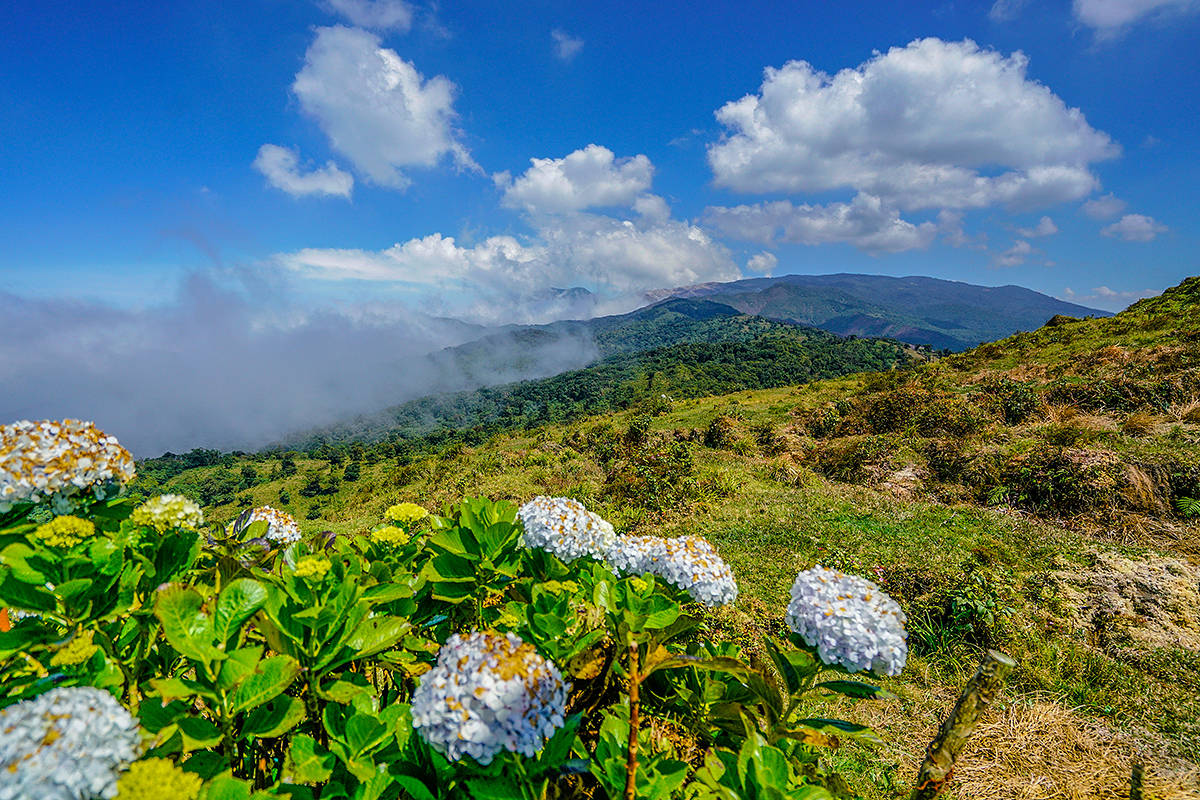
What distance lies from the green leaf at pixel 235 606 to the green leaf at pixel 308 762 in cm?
37

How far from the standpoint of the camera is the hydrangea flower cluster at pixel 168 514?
2023 millimetres

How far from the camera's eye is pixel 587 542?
2506 mm

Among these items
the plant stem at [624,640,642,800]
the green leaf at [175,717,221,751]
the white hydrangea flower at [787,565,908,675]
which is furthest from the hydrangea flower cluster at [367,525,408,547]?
the white hydrangea flower at [787,565,908,675]

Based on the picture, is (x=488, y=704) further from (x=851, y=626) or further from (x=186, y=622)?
(x=851, y=626)

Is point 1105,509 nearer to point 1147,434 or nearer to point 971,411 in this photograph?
point 1147,434

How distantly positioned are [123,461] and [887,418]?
17.9m

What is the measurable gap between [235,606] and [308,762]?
0.50m

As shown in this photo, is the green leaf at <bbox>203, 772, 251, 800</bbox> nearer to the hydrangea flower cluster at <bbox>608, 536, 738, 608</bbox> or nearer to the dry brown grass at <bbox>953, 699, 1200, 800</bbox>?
the hydrangea flower cluster at <bbox>608, 536, 738, 608</bbox>

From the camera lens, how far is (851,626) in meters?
1.84

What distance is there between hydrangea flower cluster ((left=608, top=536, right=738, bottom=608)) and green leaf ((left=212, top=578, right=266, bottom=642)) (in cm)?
151

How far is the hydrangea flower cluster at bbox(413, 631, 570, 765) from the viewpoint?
1.37 meters

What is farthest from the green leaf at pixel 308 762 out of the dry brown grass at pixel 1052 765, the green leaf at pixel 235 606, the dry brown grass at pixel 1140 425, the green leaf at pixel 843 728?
the dry brown grass at pixel 1140 425

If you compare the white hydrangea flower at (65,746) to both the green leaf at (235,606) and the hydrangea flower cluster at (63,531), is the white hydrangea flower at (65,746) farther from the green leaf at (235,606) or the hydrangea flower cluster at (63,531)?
the hydrangea flower cluster at (63,531)

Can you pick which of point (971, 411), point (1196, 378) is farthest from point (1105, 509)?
point (1196, 378)
